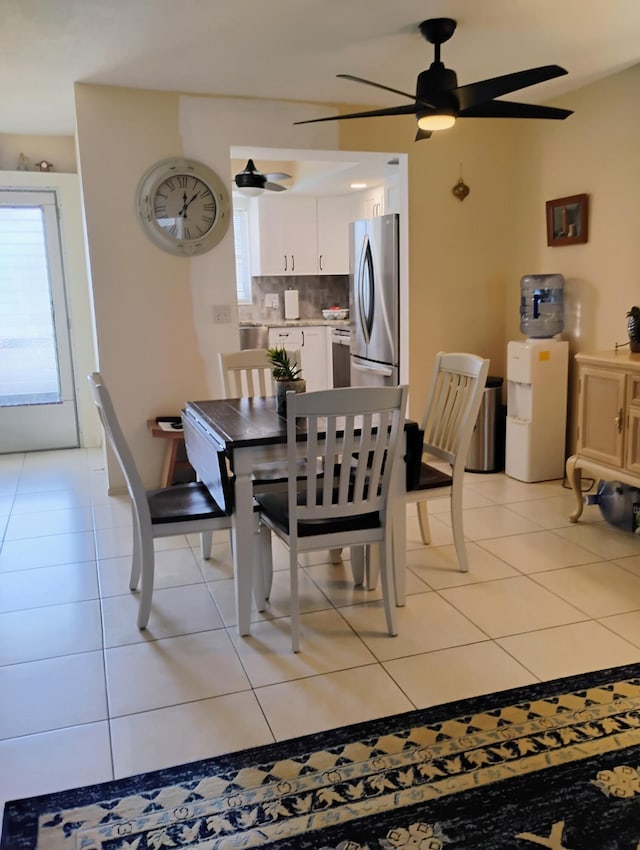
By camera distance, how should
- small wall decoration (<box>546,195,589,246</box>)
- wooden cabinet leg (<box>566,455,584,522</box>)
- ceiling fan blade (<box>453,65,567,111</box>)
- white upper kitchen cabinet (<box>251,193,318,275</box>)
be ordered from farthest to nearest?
1. white upper kitchen cabinet (<box>251,193,318,275</box>)
2. small wall decoration (<box>546,195,589,246</box>)
3. wooden cabinet leg (<box>566,455,584,522</box>)
4. ceiling fan blade (<box>453,65,567,111</box>)

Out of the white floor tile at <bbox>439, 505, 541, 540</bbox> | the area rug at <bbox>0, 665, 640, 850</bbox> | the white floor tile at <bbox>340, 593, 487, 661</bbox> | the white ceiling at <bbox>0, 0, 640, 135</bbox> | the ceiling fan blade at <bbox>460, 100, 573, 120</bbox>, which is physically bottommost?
the area rug at <bbox>0, 665, 640, 850</bbox>

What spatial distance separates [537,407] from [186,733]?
3.23m

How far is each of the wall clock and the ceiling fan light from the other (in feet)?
5.56

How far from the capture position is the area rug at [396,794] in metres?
1.69

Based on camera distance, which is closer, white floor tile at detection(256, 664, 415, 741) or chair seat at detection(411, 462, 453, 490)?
white floor tile at detection(256, 664, 415, 741)

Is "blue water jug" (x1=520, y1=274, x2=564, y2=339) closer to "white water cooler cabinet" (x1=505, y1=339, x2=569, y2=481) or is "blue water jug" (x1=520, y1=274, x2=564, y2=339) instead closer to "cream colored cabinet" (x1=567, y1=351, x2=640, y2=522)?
"white water cooler cabinet" (x1=505, y1=339, x2=569, y2=481)

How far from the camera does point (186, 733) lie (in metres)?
2.10

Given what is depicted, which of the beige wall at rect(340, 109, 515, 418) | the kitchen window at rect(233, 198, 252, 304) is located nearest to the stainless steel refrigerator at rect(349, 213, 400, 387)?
the beige wall at rect(340, 109, 515, 418)

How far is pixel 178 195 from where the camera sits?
4.32m

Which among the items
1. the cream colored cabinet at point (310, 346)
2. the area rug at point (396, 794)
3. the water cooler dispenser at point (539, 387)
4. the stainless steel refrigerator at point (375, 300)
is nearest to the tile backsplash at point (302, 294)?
the cream colored cabinet at point (310, 346)

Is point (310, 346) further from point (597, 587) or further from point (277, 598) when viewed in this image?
point (597, 587)

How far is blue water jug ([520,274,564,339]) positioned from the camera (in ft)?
15.1

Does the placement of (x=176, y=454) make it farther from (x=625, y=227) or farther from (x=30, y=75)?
(x=625, y=227)

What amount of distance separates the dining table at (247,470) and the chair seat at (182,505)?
80 millimetres
